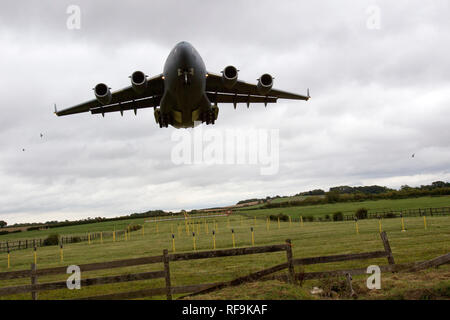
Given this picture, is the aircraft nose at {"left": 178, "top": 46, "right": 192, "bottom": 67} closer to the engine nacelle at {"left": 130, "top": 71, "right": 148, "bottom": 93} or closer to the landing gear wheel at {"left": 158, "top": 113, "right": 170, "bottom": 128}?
the engine nacelle at {"left": 130, "top": 71, "right": 148, "bottom": 93}

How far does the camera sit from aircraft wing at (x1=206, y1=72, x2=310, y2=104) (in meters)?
19.7

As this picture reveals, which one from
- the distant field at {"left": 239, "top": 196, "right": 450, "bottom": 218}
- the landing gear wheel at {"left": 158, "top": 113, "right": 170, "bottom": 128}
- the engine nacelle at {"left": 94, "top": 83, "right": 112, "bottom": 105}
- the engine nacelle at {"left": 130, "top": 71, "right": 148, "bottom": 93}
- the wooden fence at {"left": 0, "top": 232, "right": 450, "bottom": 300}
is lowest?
the distant field at {"left": 239, "top": 196, "right": 450, "bottom": 218}

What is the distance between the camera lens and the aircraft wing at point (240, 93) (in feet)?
64.7

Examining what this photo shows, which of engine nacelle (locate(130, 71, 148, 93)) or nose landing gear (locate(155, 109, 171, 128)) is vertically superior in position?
engine nacelle (locate(130, 71, 148, 93))

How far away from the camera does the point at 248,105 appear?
73.4 ft

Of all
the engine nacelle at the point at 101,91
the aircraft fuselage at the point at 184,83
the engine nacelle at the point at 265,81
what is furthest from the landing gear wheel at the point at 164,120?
the engine nacelle at the point at 265,81

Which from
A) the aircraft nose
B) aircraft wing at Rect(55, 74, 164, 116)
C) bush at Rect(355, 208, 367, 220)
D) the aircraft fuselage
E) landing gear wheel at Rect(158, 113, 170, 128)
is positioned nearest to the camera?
the aircraft nose

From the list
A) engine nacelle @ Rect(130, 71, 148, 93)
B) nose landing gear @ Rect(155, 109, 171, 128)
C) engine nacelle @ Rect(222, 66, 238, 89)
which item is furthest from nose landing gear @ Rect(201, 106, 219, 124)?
engine nacelle @ Rect(130, 71, 148, 93)

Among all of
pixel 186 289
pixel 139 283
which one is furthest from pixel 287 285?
pixel 139 283

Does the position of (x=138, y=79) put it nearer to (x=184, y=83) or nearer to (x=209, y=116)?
(x=184, y=83)

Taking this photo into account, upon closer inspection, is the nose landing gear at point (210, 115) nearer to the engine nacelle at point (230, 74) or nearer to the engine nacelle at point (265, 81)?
the engine nacelle at point (230, 74)

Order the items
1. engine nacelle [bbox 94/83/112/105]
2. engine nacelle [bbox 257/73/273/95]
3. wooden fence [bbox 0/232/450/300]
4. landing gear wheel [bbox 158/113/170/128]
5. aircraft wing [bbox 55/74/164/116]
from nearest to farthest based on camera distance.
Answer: wooden fence [bbox 0/232/450/300] < engine nacelle [bbox 94/83/112/105] < engine nacelle [bbox 257/73/273/95] < aircraft wing [bbox 55/74/164/116] < landing gear wheel [bbox 158/113/170/128]
